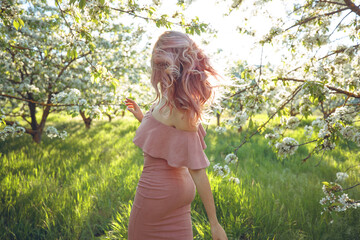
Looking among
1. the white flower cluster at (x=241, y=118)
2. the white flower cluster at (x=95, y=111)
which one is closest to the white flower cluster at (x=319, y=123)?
the white flower cluster at (x=241, y=118)

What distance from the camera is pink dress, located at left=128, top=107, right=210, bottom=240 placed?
4.92ft

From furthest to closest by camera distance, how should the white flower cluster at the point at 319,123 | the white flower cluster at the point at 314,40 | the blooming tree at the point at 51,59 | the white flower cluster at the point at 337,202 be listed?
1. the blooming tree at the point at 51,59
2. the white flower cluster at the point at 314,40
3. the white flower cluster at the point at 319,123
4. the white flower cluster at the point at 337,202

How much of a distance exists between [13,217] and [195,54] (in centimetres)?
287

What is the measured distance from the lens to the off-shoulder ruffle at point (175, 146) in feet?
4.77

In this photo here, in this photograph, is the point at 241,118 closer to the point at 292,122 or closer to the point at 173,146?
the point at 292,122

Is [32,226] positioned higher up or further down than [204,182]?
further down

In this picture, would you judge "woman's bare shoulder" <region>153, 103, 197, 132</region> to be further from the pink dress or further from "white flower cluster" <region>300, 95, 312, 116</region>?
"white flower cluster" <region>300, 95, 312, 116</region>

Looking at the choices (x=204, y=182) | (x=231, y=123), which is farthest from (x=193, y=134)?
(x=231, y=123)

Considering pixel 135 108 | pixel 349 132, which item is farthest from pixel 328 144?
pixel 135 108

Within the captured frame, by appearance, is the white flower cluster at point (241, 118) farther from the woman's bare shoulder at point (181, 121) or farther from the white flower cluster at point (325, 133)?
the woman's bare shoulder at point (181, 121)

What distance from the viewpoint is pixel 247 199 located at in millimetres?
2779

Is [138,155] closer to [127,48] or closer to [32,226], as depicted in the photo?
[32,226]

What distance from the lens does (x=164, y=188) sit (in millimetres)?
1536

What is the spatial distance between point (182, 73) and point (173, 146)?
47cm
